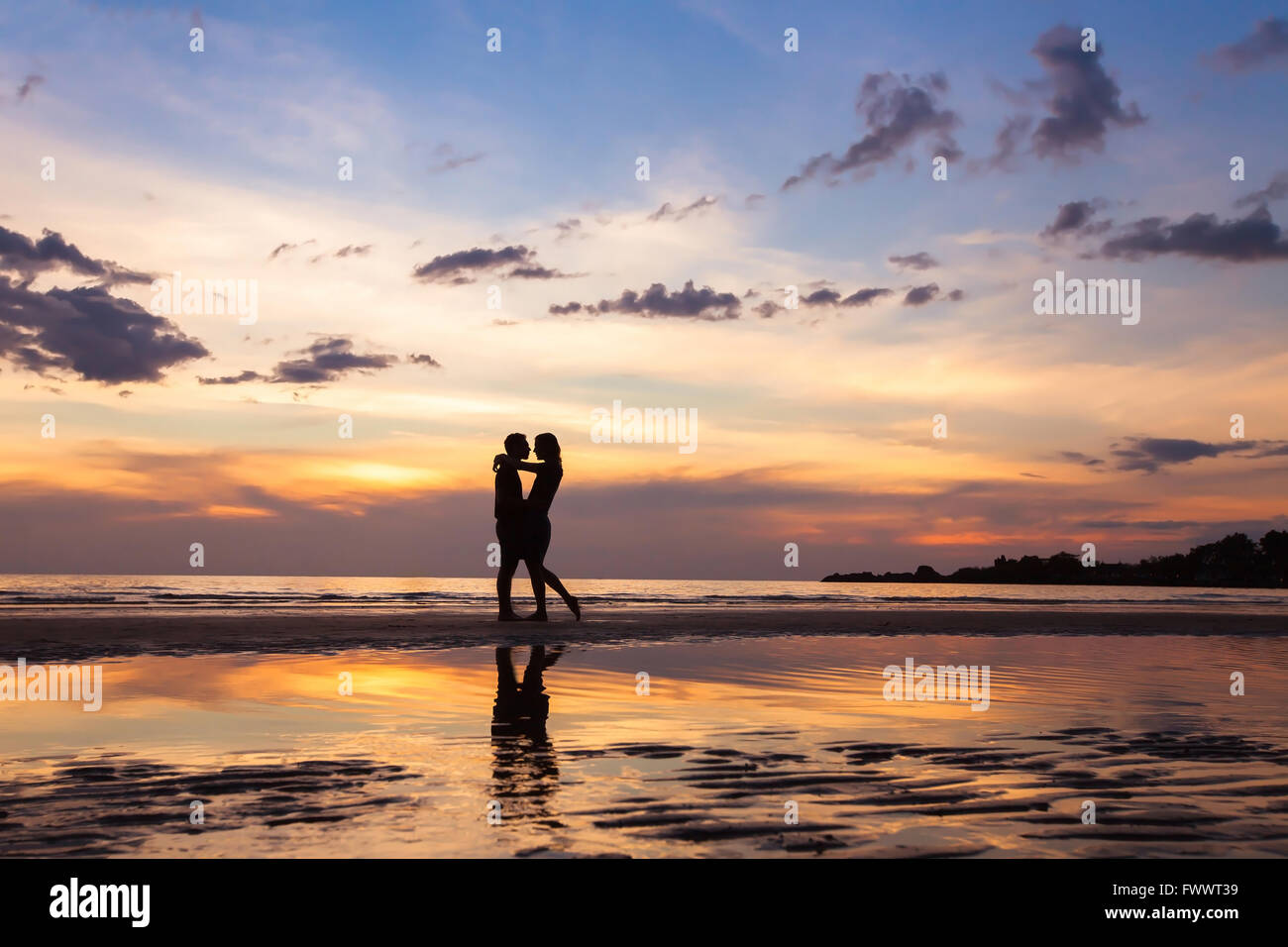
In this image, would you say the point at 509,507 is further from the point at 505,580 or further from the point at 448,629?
the point at 448,629

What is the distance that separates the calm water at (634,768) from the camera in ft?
14.2

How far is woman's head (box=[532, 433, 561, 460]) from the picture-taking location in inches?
722

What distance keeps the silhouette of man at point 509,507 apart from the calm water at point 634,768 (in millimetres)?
6812

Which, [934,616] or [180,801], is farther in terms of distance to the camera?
[934,616]

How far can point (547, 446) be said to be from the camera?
60.1ft

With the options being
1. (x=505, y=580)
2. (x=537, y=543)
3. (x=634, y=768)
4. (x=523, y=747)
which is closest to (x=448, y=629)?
(x=505, y=580)

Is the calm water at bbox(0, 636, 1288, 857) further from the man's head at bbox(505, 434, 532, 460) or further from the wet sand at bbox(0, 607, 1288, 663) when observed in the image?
the man's head at bbox(505, 434, 532, 460)

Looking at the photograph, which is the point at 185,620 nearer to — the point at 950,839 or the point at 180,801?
the point at 180,801

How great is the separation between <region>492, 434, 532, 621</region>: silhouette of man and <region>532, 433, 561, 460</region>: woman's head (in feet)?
0.84

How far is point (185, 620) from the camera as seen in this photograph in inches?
800

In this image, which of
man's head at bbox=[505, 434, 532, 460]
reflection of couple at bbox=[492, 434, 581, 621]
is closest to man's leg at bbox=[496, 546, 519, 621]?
reflection of couple at bbox=[492, 434, 581, 621]

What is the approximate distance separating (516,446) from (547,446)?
0.63 metres
